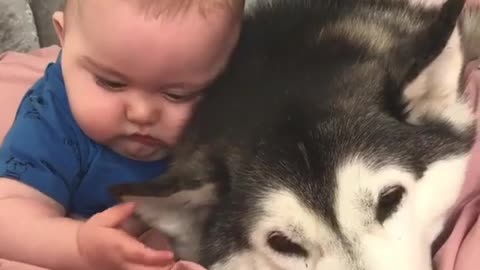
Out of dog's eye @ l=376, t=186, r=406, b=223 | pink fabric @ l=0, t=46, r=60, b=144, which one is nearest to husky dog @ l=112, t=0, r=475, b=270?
dog's eye @ l=376, t=186, r=406, b=223

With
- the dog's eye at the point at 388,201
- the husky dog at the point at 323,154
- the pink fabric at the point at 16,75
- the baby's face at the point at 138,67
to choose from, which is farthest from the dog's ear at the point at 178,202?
the pink fabric at the point at 16,75

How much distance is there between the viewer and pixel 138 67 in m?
1.35

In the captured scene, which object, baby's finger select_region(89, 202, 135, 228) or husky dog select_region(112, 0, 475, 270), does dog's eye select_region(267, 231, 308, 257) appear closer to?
husky dog select_region(112, 0, 475, 270)

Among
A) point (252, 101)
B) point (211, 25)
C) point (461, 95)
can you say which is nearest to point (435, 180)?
point (461, 95)

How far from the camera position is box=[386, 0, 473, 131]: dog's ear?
1.16 metres

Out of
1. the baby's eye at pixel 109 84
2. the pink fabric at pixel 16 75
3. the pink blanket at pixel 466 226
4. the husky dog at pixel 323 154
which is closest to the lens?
the husky dog at pixel 323 154

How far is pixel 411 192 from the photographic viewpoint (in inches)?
47.3

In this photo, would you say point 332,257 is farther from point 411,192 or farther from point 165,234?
point 165,234

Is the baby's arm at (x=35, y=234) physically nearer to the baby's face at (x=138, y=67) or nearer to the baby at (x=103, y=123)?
the baby at (x=103, y=123)

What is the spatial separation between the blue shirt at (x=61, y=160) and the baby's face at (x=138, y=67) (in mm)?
32

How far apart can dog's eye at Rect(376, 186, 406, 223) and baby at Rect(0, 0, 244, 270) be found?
1.01ft

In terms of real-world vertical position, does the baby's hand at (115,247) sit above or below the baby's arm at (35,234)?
above

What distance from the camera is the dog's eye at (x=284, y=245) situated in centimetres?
117

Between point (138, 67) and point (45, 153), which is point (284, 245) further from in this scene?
point (45, 153)
